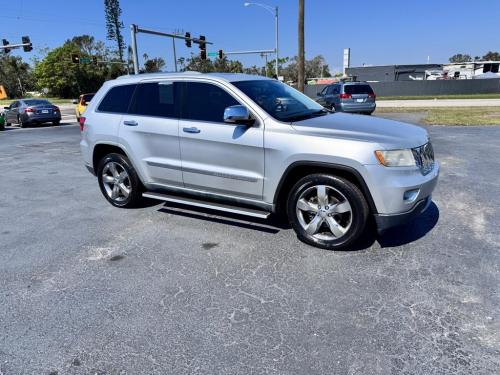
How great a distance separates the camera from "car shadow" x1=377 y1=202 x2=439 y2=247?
420 centimetres

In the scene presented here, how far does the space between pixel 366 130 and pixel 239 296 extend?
2.02m

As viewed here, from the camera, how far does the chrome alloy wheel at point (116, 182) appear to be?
213 inches

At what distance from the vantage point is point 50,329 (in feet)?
9.43

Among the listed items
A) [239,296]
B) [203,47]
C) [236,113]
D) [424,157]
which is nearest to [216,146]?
[236,113]

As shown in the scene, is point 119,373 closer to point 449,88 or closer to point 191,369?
point 191,369

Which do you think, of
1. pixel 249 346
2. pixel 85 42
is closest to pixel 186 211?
pixel 249 346

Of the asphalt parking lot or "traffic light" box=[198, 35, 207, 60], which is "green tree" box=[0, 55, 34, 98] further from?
the asphalt parking lot

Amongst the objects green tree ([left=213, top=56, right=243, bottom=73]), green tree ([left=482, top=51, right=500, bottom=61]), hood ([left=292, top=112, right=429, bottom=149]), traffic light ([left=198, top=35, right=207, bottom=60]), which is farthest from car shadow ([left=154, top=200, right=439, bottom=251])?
green tree ([left=482, top=51, right=500, bottom=61])

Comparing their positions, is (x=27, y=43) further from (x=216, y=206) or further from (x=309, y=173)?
(x=309, y=173)

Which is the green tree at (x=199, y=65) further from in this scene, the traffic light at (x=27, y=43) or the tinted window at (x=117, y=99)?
the tinted window at (x=117, y=99)

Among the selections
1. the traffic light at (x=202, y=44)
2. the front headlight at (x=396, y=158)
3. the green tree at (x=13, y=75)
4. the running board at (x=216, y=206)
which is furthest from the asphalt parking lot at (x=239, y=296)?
the green tree at (x=13, y=75)

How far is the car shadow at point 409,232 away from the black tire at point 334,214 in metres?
0.52

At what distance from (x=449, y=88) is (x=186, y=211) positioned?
1897 inches

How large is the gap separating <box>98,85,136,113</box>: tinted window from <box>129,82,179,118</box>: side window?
5.1 inches
